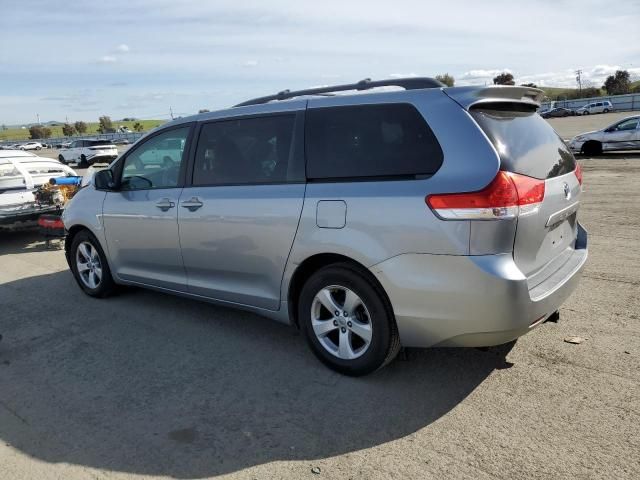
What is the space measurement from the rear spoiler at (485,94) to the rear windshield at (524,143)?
0.21ft

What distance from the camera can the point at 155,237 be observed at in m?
4.81

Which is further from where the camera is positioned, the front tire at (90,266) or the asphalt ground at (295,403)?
the front tire at (90,266)

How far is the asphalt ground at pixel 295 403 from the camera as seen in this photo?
2.79m

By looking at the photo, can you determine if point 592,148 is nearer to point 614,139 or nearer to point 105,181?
point 614,139

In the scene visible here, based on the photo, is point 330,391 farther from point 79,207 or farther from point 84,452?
point 79,207

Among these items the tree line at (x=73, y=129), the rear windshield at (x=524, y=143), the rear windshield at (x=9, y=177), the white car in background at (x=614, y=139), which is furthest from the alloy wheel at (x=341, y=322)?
the tree line at (x=73, y=129)

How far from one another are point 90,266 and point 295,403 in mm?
3340

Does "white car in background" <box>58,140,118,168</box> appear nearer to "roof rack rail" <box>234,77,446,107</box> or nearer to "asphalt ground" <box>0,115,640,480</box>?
"asphalt ground" <box>0,115,640,480</box>

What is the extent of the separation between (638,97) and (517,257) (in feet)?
225

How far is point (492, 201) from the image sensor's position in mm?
2963

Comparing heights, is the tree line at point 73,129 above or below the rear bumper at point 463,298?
above

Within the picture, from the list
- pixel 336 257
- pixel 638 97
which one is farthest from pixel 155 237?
pixel 638 97

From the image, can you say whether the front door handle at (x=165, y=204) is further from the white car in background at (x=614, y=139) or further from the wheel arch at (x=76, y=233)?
the white car in background at (x=614, y=139)

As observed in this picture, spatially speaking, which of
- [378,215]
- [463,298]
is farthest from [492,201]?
[378,215]
